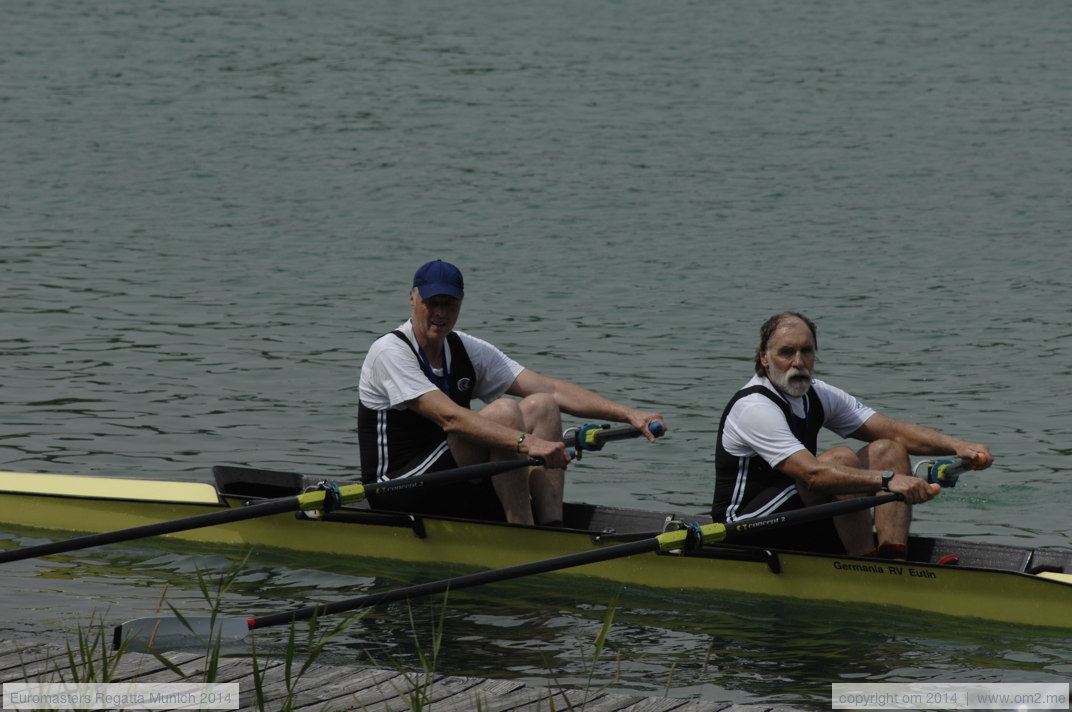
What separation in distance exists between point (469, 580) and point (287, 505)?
1551 mm

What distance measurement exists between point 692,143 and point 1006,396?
13.0 meters

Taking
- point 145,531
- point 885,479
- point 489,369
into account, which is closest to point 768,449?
point 885,479

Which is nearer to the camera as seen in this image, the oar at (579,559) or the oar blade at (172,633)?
the oar blade at (172,633)

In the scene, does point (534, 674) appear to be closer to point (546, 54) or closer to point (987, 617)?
point (987, 617)

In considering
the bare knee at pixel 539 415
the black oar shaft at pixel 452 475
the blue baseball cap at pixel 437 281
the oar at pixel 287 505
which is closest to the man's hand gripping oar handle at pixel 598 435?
A: the bare knee at pixel 539 415

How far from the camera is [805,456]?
8.48m

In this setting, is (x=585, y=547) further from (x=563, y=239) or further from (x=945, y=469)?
(x=563, y=239)

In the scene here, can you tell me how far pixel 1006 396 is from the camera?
47.1ft

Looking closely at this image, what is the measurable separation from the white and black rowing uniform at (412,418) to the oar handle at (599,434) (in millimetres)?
595

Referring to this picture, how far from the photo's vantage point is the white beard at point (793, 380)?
28.2ft

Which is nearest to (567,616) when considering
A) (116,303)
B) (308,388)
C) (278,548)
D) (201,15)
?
(278,548)

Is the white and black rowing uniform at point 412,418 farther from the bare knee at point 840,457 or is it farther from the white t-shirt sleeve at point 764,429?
the bare knee at point 840,457

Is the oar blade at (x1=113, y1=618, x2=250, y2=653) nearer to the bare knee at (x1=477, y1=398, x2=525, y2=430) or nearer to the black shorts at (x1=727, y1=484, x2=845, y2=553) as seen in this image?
the bare knee at (x1=477, y1=398, x2=525, y2=430)

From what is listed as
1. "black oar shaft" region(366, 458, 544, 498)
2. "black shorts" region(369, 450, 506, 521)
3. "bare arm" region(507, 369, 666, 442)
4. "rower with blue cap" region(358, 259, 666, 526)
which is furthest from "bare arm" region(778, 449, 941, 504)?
"black shorts" region(369, 450, 506, 521)
